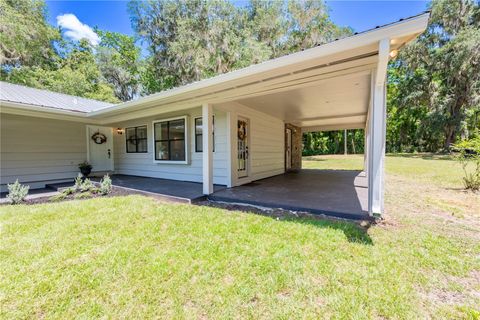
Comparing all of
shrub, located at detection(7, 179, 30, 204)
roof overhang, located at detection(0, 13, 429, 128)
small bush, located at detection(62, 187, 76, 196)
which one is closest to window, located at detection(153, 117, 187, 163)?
roof overhang, located at detection(0, 13, 429, 128)

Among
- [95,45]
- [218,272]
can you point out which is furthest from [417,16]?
[95,45]

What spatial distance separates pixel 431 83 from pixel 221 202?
2139 cm

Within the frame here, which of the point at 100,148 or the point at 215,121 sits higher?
the point at 215,121

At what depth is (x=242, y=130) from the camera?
22.4ft

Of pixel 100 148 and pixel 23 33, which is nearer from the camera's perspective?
pixel 100 148

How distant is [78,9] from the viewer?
41.4 feet

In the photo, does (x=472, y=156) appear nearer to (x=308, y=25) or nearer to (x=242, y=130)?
(x=242, y=130)

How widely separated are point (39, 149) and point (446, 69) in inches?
951

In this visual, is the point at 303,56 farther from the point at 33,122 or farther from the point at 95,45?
the point at 95,45

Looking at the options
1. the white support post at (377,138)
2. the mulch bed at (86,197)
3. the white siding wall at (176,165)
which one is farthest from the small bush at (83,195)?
the white support post at (377,138)

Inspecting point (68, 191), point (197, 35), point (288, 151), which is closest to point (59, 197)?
point (68, 191)

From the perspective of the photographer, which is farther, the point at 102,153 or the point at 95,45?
the point at 95,45

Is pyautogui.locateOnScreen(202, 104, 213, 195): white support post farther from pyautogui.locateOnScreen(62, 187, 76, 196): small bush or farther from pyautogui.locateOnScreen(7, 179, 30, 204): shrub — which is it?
pyautogui.locateOnScreen(7, 179, 30, 204): shrub

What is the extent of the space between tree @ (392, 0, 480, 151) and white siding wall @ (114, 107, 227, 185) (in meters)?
18.4
